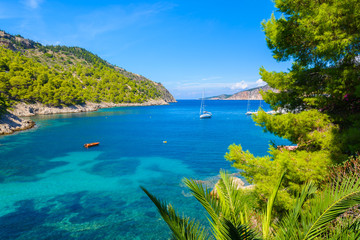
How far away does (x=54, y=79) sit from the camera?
3501 inches

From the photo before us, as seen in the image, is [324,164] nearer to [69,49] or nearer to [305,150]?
[305,150]

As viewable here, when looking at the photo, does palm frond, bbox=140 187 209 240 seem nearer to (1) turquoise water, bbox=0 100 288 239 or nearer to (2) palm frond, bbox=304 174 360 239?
(2) palm frond, bbox=304 174 360 239

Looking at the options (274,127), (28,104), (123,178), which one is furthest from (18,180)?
(28,104)

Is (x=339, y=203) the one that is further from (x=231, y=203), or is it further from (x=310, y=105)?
(x=310, y=105)

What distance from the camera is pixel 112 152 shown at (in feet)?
92.7

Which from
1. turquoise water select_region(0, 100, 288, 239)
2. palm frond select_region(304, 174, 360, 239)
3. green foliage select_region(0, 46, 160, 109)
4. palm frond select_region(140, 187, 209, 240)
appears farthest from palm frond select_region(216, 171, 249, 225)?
green foliage select_region(0, 46, 160, 109)

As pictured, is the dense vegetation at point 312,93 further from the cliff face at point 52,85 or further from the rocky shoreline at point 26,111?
the cliff face at point 52,85

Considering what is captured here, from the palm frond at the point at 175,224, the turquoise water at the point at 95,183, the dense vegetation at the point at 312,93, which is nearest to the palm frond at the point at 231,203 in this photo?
the palm frond at the point at 175,224

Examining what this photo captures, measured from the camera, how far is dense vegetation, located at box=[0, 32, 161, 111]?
7213cm

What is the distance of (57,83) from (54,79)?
127 inches

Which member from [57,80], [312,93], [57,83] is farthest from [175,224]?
[57,80]

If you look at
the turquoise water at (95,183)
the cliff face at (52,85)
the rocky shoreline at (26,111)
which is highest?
the cliff face at (52,85)

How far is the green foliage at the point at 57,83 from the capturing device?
7131cm

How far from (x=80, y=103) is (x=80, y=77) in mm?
51944
